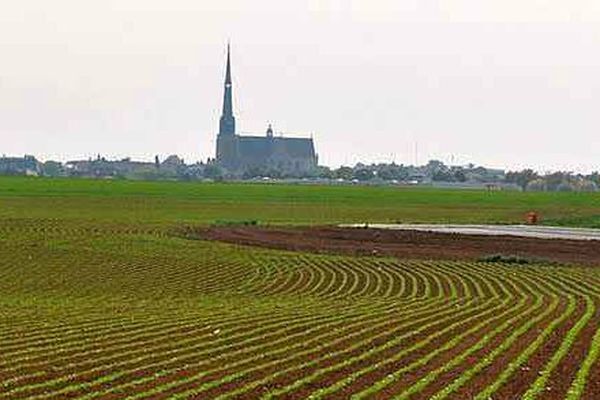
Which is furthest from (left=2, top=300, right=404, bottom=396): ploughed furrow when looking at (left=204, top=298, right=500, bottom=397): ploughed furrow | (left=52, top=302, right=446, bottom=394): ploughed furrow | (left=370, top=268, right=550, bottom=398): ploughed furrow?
(left=370, top=268, right=550, bottom=398): ploughed furrow

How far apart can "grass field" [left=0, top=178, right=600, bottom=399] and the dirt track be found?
349 cm

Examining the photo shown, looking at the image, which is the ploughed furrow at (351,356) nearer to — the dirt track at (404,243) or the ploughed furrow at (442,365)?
the ploughed furrow at (442,365)

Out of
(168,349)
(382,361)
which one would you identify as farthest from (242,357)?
(382,361)

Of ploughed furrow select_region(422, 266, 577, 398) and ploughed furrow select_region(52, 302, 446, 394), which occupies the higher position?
ploughed furrow select_region(422, 266, 577, 398)

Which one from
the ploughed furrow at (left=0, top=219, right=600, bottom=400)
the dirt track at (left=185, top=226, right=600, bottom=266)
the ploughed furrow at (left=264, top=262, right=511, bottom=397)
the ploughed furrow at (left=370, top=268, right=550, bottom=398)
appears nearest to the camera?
the ploughed furrow at (left=370, top=268, right=550, bottom=398)

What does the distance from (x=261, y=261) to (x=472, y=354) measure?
24511 millimetres

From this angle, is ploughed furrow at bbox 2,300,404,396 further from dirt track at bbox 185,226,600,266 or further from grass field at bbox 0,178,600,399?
dirt track at bbox 185,226,600,266

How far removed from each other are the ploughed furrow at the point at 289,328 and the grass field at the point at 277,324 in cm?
6

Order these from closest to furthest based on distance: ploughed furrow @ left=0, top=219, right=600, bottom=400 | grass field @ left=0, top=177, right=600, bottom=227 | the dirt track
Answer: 1. ploughed furrow @ left=0, top=219, right=600, bottom=400
2. the dirt track
3. grass field @ left=0, top=177, right=600, bottom=227

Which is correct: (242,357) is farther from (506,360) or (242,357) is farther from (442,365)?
(506,360)

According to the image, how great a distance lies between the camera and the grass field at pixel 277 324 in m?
18.7

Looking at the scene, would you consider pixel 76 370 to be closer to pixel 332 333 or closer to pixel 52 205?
Result: pixel 332 333

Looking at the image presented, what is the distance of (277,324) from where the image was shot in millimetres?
26172

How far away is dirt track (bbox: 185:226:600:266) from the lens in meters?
51.8
